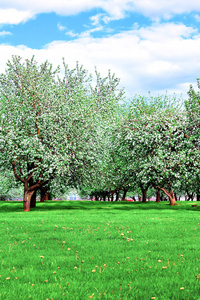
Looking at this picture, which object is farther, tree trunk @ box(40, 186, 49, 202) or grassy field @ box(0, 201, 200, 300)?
tree trunk @ box(40, 186, 49, 202)

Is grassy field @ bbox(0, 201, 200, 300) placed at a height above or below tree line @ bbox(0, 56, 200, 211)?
below

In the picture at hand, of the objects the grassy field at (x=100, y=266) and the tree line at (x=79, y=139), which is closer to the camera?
the grassy field at (x=100, y=266)

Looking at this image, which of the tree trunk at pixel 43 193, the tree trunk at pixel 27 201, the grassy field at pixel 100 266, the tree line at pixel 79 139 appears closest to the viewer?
the grassy field at pixel 100 266

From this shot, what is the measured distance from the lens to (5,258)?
9.82 metres

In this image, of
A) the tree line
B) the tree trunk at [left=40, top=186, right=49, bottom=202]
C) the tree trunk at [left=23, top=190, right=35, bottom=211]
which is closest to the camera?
the tree line

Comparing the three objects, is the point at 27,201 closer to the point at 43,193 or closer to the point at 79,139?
the point at 79,139

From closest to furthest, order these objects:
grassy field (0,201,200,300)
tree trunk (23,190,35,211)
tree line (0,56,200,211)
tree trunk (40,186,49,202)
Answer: grassy field (0,201,200,300) < tree line (0,56,200,211) < tree trunk (23,190,35,211) < tree trunk (40,186,49,202)

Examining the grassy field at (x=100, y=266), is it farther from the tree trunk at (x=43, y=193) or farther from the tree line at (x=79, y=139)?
the tree trunk at (x=43, y=193)

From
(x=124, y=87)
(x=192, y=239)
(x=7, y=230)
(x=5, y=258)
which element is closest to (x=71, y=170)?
(x=7, y=230)

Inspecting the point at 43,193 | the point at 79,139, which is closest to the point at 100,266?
the point at 79,139

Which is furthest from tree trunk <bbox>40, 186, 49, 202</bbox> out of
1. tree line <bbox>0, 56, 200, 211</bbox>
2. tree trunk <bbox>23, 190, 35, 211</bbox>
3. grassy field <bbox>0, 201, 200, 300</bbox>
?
grassy field <bbox>0, 201, 200, 300</bbox>

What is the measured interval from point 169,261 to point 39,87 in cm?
2851

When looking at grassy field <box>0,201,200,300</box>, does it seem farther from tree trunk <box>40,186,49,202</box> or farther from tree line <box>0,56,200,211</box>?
tree trunk <box>40,186,49,202</box>

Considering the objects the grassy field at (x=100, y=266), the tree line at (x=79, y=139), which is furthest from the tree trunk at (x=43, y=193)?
the grassy field at (x=100, y=266)
